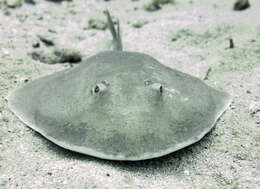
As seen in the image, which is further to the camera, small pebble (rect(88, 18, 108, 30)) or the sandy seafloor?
small pebble (rect(88, 18, 108, 30))

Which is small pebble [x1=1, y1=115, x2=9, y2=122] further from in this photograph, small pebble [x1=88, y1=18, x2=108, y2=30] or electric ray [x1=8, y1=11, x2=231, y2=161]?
small pebble [x1=88, y1=18, x2=108, y2=30]

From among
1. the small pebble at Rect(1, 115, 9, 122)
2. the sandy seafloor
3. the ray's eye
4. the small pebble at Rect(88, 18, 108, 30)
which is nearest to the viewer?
the sandy seafloor

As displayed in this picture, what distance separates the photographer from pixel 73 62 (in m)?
4.56

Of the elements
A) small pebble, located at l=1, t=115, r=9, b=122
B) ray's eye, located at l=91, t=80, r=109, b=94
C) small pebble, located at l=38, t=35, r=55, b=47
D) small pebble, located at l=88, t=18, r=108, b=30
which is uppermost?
ray's eye, located at l=91, t=80, r=109, b=94

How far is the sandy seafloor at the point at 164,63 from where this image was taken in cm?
198

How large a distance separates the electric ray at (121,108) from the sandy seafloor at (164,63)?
8.5 inches

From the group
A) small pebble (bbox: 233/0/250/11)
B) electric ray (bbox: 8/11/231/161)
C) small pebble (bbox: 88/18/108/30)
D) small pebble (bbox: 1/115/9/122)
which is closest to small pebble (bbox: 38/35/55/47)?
small pebble (bbox: 88/18/108/30)

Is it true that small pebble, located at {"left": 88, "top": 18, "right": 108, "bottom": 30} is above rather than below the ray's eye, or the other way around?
below

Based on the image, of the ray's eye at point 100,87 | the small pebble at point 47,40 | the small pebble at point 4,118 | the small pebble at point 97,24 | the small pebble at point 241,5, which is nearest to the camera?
the ray's eye at point 100,87

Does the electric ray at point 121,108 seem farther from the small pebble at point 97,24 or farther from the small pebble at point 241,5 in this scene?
the small pebble at point 241,5

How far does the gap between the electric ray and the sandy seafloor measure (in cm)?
22

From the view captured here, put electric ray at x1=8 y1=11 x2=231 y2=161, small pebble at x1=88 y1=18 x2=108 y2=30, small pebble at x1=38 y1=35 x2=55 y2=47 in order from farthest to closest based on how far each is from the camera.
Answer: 1. small pebble at x1=88 y1=18 x2=108 y2=30
2. small pebble at x1=38 y1=35 x2=55 y2=47
3. electric ray at x1=8 y1=11 x2=231 y2=161

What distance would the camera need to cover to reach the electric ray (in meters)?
1.87

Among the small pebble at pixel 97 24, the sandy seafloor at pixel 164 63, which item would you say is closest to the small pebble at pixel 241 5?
the sandy seafloor at pixel 164 63
